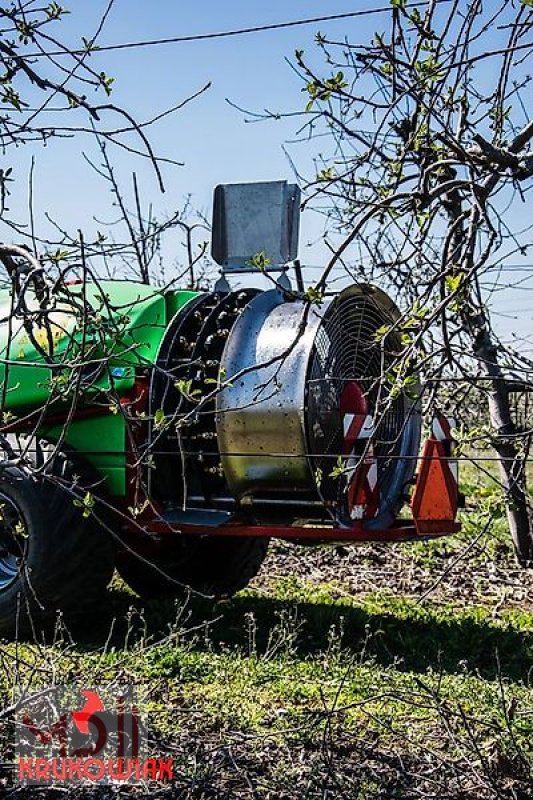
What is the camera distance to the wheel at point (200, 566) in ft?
22.2

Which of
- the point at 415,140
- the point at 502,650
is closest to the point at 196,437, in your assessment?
the point at 502,650

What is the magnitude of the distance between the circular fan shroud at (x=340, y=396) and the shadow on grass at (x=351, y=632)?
2.07 ft

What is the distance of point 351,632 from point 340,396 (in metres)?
1.34

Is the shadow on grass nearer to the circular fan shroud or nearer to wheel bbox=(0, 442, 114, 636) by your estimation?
wheel bbox=(0, 442, 114, 636)

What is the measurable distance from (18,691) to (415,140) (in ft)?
7.45

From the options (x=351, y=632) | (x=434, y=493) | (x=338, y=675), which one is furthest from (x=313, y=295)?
(x=351, y=632)

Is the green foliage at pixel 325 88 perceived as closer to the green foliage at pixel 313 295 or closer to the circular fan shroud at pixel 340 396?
the green foliage at pixel 313 295

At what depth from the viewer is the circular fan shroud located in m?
5.68

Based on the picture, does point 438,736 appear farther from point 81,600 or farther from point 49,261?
point 81,600

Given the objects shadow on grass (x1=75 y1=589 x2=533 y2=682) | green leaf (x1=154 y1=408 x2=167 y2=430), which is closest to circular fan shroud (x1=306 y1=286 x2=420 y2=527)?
shadow on grass (x1=75 y1=589 x2=533 y2=682)

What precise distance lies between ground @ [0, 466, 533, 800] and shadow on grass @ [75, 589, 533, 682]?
0.05 ft

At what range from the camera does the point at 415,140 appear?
3.23 meters

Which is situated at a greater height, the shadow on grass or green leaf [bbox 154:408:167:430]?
green leaf [bbox 154:408:167:430]

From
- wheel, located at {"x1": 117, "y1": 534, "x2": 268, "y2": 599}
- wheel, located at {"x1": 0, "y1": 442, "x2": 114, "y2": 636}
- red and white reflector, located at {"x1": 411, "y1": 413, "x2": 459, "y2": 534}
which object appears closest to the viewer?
wheel, located at {"x1": 0, "y1": 442, "x2": 114, "y2": 636}
